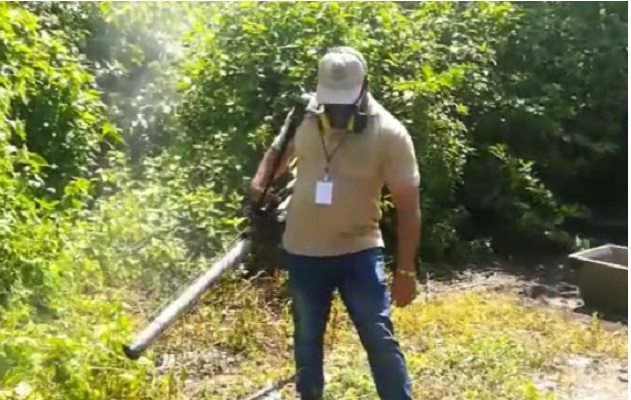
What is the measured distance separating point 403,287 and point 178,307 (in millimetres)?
1071

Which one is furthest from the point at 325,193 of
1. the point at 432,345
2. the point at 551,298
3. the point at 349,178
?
the point at 551,298

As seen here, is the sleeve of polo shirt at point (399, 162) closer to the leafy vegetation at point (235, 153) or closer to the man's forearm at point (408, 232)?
the man's forearm at point (408, 232)

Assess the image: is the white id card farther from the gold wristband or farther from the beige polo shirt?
the gold wristband

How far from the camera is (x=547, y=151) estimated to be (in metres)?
7.64

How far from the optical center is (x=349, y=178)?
376 cm

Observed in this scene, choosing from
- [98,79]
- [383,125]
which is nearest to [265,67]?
[98,79]

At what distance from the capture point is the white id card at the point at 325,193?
12.3 ft

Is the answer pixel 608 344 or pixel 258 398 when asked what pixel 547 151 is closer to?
pixel 608 344

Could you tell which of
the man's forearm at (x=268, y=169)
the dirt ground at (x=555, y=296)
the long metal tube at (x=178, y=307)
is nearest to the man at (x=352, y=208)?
the man's forearm at (x=268, y=169)

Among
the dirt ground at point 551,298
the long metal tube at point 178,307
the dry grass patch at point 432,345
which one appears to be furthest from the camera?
the dirt ground at point 551,298

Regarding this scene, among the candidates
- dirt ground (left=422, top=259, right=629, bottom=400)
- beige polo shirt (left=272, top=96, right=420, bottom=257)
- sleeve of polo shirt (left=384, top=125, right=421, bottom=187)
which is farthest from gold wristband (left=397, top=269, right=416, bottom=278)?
dirt ground (left=422, top=259, right=629, bottom=400)

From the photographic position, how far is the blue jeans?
3797 mm

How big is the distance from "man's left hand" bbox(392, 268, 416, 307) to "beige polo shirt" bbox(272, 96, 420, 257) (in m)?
0.15

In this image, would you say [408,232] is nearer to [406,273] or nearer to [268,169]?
[406,273]
